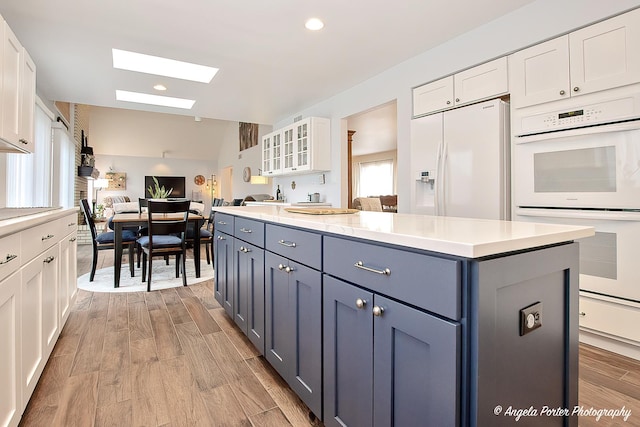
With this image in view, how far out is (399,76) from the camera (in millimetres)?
3787

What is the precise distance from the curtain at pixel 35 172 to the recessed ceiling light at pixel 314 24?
8.55ft

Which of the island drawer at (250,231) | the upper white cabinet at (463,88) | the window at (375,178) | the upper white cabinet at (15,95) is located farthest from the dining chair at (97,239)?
the window at (375,178)

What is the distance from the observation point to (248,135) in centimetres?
995

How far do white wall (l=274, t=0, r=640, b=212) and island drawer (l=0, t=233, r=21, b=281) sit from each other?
312cm

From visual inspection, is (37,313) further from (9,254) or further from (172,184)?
(172,184)

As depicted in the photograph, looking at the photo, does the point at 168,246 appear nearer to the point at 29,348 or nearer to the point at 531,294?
the point at 29,348

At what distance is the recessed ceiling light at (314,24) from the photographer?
2.83 m

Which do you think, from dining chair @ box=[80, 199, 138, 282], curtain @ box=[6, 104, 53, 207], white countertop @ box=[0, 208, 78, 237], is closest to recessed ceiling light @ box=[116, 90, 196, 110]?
curtain @ box=[6, 104, 53, 207]

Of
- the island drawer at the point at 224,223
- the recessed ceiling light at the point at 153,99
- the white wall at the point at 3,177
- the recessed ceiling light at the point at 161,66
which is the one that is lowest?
the island drawer at the point at 224,223

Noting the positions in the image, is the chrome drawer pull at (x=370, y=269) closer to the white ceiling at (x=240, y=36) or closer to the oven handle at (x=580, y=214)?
the oven handle at (x=580, y=214)

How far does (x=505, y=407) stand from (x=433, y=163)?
2.61 m

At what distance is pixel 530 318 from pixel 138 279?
417cm

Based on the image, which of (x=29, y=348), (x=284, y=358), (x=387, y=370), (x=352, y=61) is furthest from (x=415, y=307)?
(x=352, y=61)

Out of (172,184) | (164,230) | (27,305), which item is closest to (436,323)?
(27,305)
